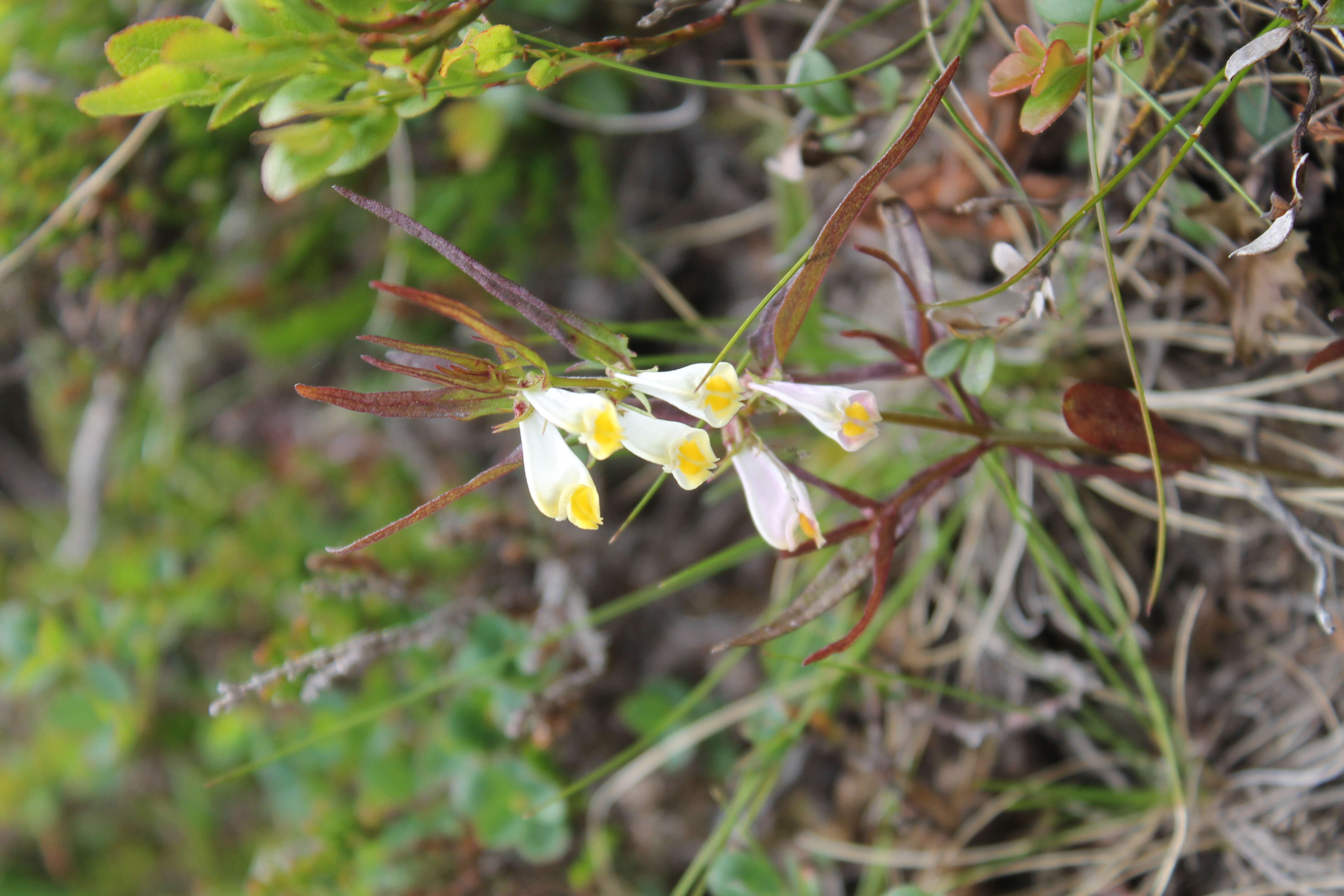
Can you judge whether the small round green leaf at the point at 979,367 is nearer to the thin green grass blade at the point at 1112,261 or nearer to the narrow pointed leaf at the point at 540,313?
the thin green grass blade at the point at 1112,261

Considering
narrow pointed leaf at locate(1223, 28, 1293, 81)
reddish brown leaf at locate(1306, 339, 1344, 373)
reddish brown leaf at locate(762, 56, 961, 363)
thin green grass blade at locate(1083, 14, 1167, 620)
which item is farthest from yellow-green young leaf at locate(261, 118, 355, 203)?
reddish brown leaf at locate(1306, 339, 1344, 373)

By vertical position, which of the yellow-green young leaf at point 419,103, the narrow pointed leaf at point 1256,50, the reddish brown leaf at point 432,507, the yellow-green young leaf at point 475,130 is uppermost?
the yellow-green young leaf at point 419,103

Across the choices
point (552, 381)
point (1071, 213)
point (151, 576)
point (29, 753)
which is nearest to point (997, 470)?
point (1071, 213)

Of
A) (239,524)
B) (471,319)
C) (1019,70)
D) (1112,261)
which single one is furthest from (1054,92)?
(239,524)

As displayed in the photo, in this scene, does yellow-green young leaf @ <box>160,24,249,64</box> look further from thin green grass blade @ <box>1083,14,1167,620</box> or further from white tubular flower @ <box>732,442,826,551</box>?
thin green grass blade @ <box>1083,14,1167,620</box>

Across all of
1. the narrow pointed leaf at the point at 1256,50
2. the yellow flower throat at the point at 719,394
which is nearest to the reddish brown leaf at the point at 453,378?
the yellow flower throat at the point at 719,394

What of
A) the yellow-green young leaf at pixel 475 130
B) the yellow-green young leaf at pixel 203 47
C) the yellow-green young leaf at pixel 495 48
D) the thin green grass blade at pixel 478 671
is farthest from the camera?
the yellow-green young leaf at pixel 475 130

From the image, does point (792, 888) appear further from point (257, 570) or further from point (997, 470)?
point (257, 570)
